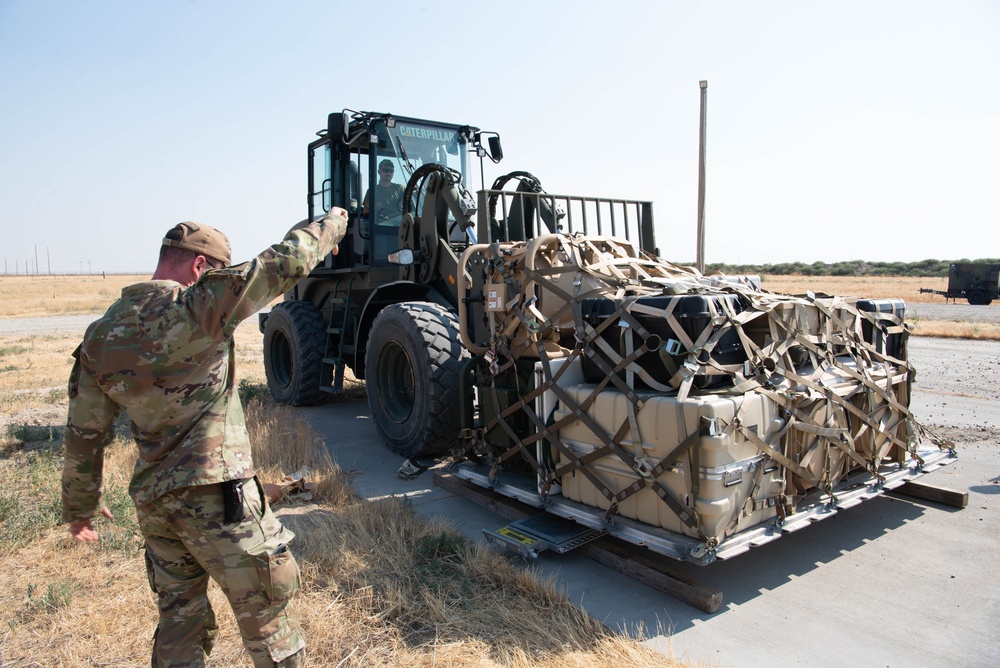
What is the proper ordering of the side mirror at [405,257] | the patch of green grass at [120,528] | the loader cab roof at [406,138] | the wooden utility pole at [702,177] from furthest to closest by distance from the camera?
the wooden utility pole at [702,177] → the loader cab roof at [406,138] → the side mirror at [405,257] → the patch of green grass at [120,528]

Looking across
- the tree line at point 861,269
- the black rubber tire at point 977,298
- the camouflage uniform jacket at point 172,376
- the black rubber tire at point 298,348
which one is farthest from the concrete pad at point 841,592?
the tree line at point 861,269

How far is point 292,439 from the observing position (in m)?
6.12

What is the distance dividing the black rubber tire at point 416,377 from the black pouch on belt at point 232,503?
3.07 meters

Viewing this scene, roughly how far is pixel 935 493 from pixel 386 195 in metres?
5.92

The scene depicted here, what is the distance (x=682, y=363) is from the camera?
3.54 metres

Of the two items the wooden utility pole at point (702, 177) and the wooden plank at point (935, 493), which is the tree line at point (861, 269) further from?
the wooden plank at point (935, 493)

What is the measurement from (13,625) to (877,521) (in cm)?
504

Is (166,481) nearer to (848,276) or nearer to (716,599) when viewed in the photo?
(716,599)

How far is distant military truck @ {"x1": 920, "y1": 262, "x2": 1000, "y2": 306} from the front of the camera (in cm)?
2858

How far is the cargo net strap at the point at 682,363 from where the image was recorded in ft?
11.3

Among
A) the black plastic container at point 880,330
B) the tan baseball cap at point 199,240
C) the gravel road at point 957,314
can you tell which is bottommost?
the gravel road at point 957,314

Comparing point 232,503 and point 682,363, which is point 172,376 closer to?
point 232,503

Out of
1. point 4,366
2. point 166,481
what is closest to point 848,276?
point 4,366

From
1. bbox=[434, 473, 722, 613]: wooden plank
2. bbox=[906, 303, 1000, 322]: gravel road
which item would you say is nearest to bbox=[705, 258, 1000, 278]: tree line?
bbox=[906, 303, 1000, 322]: gravel road
